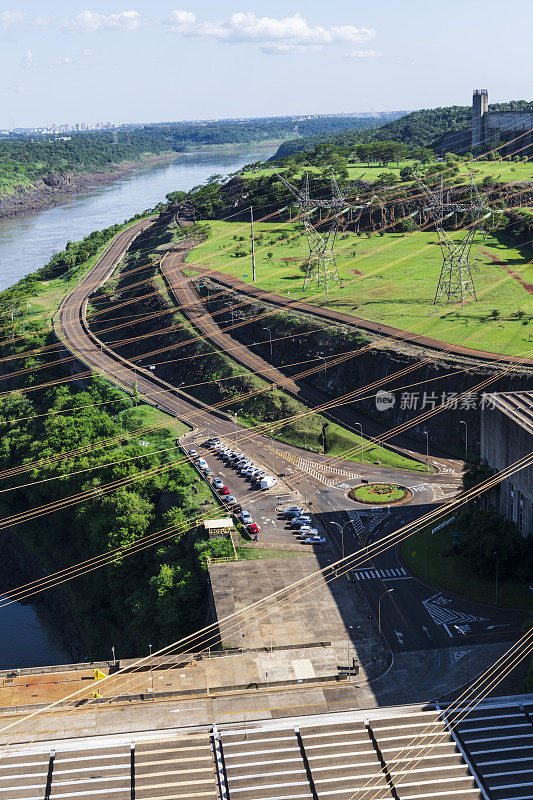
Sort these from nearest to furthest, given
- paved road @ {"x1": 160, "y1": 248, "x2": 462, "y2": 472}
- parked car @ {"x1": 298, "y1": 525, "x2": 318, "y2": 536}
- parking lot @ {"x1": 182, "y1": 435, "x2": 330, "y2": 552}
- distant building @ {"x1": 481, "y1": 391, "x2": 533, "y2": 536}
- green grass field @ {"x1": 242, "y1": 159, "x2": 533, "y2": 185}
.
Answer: distant building @ {"x1": 481, "y1": 391, "x2": 533, "y2": 536} < parked car @ {"x1": 298, "y1": 525, "x2": 318, "y2": 536} < parking lot @ {"x1": 182, "y1": 435, "x2": 330, "y2": 552} < paved road @ {"x1": 160, "y1": 248, "x2": 462, "y2": 472} < green grass field @ {"x1": 242, "y1": 159, "x2": 533, "y2": 185}

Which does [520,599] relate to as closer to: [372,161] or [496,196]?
[496,196]

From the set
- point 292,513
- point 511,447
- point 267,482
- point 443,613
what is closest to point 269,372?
point 267,482

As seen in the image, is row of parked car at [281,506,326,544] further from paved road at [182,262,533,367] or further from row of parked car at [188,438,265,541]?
paved road at [182,262,533,367]

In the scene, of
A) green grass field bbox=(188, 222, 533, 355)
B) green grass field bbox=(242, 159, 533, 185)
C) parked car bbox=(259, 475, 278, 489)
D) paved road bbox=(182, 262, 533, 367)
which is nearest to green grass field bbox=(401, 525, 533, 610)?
parked car bbox=(259, 475, 278, 489)

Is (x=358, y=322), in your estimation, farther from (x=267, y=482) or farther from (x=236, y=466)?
(x=267, y=482)

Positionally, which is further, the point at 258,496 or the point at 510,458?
the point at 258,496

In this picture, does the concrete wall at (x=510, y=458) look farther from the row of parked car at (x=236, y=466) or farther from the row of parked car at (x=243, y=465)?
the row of parked car at (x=243, y=465)
